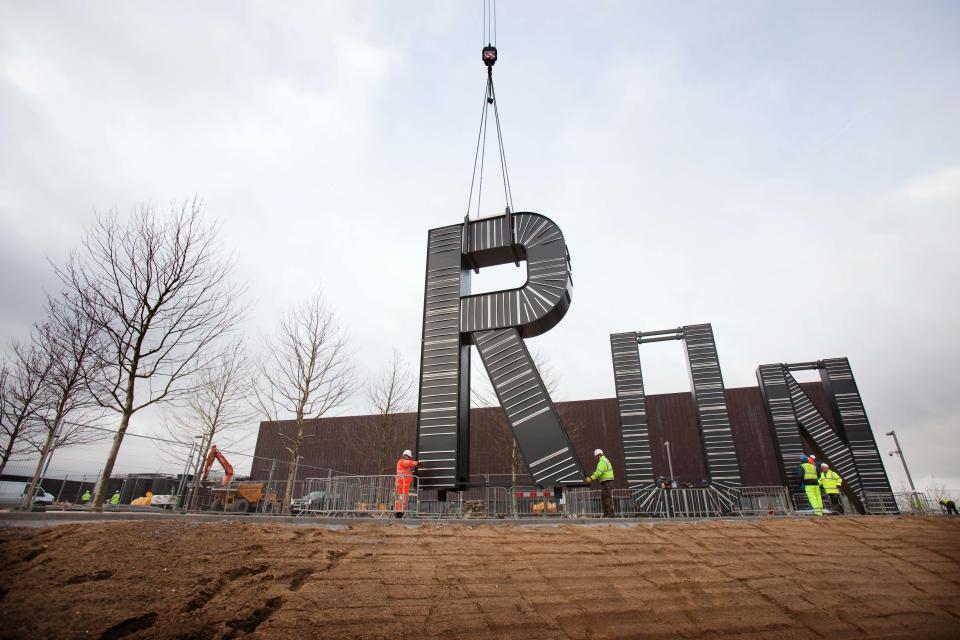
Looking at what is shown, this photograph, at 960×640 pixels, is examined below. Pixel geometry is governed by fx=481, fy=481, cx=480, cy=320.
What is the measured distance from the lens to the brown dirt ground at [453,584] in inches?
189

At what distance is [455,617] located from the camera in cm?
511

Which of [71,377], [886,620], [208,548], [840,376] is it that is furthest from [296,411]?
[840,376]

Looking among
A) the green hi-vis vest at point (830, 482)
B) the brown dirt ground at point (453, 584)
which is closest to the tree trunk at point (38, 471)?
the brown dirt ground at point (453, 584)

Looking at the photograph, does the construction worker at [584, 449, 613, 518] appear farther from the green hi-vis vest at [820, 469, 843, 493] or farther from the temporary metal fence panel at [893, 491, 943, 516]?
the temporary metal fence panel at [893, 491, 943, 516]

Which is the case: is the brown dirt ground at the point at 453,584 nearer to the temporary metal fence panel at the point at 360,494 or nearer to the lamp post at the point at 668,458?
the temporary metal fence panel at the point at 360,494

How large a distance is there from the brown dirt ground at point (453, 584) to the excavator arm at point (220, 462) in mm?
11351

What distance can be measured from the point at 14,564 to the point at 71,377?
41.1ft

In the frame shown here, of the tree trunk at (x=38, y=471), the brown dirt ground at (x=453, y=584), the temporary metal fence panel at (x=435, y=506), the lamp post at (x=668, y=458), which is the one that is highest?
the lamp post at (x=668, y=458)

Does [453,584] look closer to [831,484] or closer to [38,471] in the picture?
[38,471]

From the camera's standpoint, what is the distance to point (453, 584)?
227 inches

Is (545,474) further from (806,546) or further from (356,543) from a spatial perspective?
(356,543)

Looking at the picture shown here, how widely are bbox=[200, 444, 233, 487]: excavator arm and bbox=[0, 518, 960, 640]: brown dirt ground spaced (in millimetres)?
11351

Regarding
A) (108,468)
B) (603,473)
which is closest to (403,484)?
(603,473)

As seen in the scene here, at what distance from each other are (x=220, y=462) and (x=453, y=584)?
15.8m
